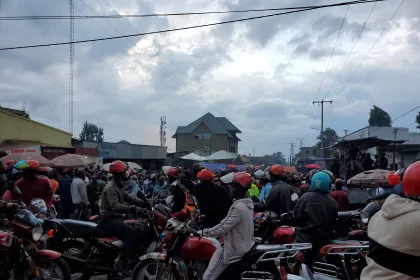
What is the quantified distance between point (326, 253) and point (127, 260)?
9.59 feet

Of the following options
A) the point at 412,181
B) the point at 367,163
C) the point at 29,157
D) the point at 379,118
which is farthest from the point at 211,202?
the point at 379,118

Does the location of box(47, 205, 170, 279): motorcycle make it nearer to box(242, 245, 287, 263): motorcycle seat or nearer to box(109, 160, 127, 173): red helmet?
box(109, 160, 127, 173): red helmet

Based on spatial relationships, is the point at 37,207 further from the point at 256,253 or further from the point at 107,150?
the point at 107,150

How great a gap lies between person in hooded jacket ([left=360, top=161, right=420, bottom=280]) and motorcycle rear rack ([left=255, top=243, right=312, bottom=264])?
7.31ft

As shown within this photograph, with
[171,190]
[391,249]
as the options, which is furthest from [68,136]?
[391,249]

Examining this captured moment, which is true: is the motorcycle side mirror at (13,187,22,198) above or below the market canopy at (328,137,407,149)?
below

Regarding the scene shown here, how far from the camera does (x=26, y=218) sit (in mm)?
5598

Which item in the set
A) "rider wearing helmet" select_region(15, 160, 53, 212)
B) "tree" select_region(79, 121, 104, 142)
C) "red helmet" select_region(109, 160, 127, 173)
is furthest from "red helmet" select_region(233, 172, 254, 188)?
"tree" select_region(79, 121, 104, 142)

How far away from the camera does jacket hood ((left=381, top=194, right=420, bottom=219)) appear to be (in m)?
2.51

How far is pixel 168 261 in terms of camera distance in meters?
5.47

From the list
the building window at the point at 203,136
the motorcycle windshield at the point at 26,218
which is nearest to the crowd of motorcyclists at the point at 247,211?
the motorcycle windshield at the point at 26,218

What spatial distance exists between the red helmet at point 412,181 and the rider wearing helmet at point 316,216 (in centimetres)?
290

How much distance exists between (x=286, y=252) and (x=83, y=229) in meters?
3.09

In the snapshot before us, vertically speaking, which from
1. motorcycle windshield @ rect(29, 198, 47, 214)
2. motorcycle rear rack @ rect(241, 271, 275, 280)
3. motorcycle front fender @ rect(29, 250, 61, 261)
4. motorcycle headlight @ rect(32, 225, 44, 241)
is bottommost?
motorcycle rear rack @ rect(241, 271, 275, 280)
